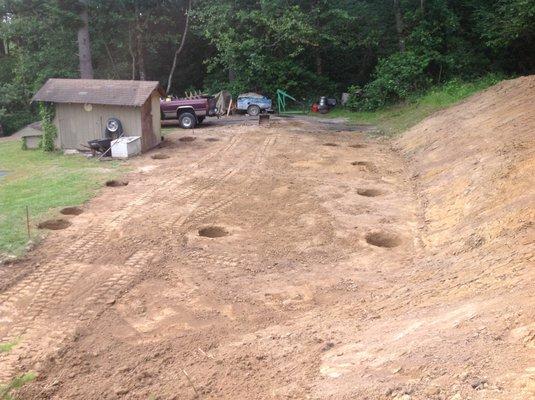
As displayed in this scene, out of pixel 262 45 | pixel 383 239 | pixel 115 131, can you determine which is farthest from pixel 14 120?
pixel 383 239

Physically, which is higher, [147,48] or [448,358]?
[147,48]

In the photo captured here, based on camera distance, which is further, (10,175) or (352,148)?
(352,148)

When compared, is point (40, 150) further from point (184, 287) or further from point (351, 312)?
point (351, 312)

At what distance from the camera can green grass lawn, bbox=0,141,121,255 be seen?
12712mm

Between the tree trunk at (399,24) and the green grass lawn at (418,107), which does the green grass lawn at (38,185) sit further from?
the tree trunk at (399,24)

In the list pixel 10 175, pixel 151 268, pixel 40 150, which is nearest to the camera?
pixel 151 268

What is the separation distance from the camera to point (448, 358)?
231 inches

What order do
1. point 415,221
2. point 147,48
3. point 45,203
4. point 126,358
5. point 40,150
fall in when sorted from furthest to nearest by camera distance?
point 147,48
point 40,150
point 45,203
point 415,221
point 126,358

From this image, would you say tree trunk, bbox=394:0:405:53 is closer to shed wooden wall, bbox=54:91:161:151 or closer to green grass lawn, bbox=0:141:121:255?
shed wooden wall, bbox=54:91:161:151

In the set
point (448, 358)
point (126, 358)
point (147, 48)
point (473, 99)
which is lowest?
point (126, 358)

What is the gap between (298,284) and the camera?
10141mm

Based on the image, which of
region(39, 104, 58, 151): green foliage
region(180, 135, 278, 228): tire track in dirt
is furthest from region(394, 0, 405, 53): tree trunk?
region(39, 104, 58, 151): green foliage

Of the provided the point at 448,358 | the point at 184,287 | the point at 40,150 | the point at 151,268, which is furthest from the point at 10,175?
the point at 448,358

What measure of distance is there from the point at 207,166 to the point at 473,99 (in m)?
11.0
